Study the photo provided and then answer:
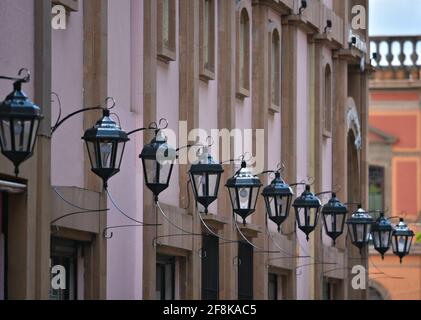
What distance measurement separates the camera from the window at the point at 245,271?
32.0 meters

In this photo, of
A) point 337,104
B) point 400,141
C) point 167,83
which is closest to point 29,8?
point 167,83

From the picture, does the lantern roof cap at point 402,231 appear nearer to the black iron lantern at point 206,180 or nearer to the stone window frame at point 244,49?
the stone window frame at point 244,49

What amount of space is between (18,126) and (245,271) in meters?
15.0

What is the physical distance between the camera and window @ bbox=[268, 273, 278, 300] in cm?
3494

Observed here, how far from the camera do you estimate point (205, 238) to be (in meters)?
29.3

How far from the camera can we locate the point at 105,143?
808 inches

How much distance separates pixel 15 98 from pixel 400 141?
45.4 metres

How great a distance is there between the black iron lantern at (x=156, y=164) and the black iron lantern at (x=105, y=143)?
1.45m

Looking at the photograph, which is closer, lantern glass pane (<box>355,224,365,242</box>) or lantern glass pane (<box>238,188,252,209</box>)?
lantern glass pane (<box>238,188,252,209</box>)

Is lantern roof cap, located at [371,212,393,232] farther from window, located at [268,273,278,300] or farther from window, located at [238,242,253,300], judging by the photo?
window, located at [238,242,253,300]

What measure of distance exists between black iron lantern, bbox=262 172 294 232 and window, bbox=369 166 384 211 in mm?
35111

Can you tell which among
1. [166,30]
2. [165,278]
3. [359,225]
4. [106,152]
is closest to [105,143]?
[106,152]

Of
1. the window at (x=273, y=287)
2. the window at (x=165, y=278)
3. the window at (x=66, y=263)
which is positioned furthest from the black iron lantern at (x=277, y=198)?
the window at (x=273, y=287)

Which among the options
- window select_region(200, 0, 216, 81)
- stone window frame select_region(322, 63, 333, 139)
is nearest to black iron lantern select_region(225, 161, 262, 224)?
window select_region(200, 0, 216, 81)
